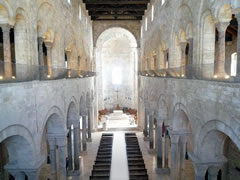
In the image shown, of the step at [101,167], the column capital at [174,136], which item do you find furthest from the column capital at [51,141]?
the column capital at [174,136]

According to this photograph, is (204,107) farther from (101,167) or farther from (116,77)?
(116,77)

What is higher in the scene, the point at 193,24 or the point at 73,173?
the point at 193,24

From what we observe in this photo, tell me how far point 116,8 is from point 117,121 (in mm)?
13875

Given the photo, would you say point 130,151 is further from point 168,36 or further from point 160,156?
point 168,36

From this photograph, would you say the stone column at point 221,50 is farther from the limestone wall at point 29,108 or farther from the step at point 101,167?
the step at point 101,167

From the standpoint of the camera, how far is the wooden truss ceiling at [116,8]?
764 inches

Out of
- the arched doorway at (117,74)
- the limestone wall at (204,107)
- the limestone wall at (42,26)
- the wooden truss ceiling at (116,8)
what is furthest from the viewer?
the arched doorway at (117,74)

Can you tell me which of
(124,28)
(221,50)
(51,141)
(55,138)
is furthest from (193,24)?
(124,28)

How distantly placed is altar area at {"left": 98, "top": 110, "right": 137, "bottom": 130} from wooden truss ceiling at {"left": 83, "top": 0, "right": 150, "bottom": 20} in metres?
12.6

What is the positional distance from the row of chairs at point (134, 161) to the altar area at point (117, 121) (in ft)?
13.7

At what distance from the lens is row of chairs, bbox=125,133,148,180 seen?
12.7 meters

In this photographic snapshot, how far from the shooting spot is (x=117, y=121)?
2705 centimetres

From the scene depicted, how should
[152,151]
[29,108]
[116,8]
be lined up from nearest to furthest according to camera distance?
[29,108] < [152,151] < [116,8]

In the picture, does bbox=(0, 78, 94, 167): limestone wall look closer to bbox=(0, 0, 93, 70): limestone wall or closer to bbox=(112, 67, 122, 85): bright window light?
bbox=(0, 0, 93, 70): limestone wall
